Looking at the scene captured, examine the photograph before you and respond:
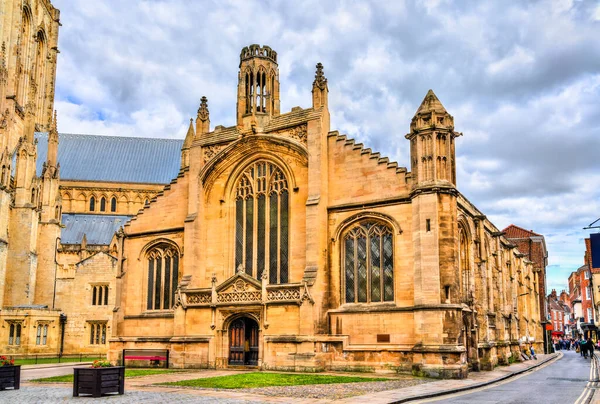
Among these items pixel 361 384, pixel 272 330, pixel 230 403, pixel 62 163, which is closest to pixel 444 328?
pixel 361 384

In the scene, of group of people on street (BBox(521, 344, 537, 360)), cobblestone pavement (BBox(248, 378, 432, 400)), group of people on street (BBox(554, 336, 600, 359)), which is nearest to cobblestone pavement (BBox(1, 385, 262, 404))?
cobblestone pavement (BBox(248, 378, 432, 400))

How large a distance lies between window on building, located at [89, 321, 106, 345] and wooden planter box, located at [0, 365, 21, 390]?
103 feet

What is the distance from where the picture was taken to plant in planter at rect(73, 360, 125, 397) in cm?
1666

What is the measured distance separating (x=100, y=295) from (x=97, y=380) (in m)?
35.4

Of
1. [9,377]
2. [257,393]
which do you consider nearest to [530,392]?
[257,393]

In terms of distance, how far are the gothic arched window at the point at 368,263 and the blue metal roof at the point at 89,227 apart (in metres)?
39.6

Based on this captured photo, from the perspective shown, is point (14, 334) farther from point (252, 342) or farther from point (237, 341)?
point (252, 342)

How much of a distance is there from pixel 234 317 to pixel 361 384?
33.5ft

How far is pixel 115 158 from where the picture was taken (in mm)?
70062

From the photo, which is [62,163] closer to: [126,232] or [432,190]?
[126,232]

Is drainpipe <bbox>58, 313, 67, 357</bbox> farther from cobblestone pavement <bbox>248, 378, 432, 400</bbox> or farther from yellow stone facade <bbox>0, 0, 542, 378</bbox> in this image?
cobblestone pavement <bbox>248, 378, 432, 400</bbox>

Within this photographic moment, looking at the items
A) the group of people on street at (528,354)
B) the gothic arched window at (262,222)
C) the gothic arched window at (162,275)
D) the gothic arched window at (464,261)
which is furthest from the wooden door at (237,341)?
the group of people on street at (528,354)

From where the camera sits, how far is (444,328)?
2500 centimetres

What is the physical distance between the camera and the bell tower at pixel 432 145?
26750 mm
